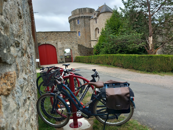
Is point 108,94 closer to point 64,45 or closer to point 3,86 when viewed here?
point 3,86

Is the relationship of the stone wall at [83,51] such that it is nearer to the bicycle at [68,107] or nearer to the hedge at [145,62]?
the hedge at [145,62]

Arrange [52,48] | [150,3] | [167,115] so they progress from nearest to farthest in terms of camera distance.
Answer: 1. [167,115]
2. [150,3]
3. [52,48]

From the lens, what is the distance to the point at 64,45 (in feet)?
67.5

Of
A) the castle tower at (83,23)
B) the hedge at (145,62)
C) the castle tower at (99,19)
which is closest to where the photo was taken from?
the hedge at (145,62)

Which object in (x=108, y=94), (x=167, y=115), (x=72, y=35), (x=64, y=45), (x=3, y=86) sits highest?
(x=72, y=35)

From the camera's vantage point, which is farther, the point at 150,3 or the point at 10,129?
the point at 150,3

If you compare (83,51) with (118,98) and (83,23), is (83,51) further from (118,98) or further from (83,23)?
(118,98)

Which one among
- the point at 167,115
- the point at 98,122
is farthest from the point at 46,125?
the point at 167,115

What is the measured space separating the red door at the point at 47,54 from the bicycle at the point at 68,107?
1793 cm

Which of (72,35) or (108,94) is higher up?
(72,35)

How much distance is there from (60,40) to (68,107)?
18857 millimetres

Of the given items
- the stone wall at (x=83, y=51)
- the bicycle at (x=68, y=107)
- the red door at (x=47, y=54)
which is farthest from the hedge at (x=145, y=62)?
the red door at (x=47, y=54)

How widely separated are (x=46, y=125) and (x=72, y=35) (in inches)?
758

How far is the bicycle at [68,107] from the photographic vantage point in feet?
7.89
